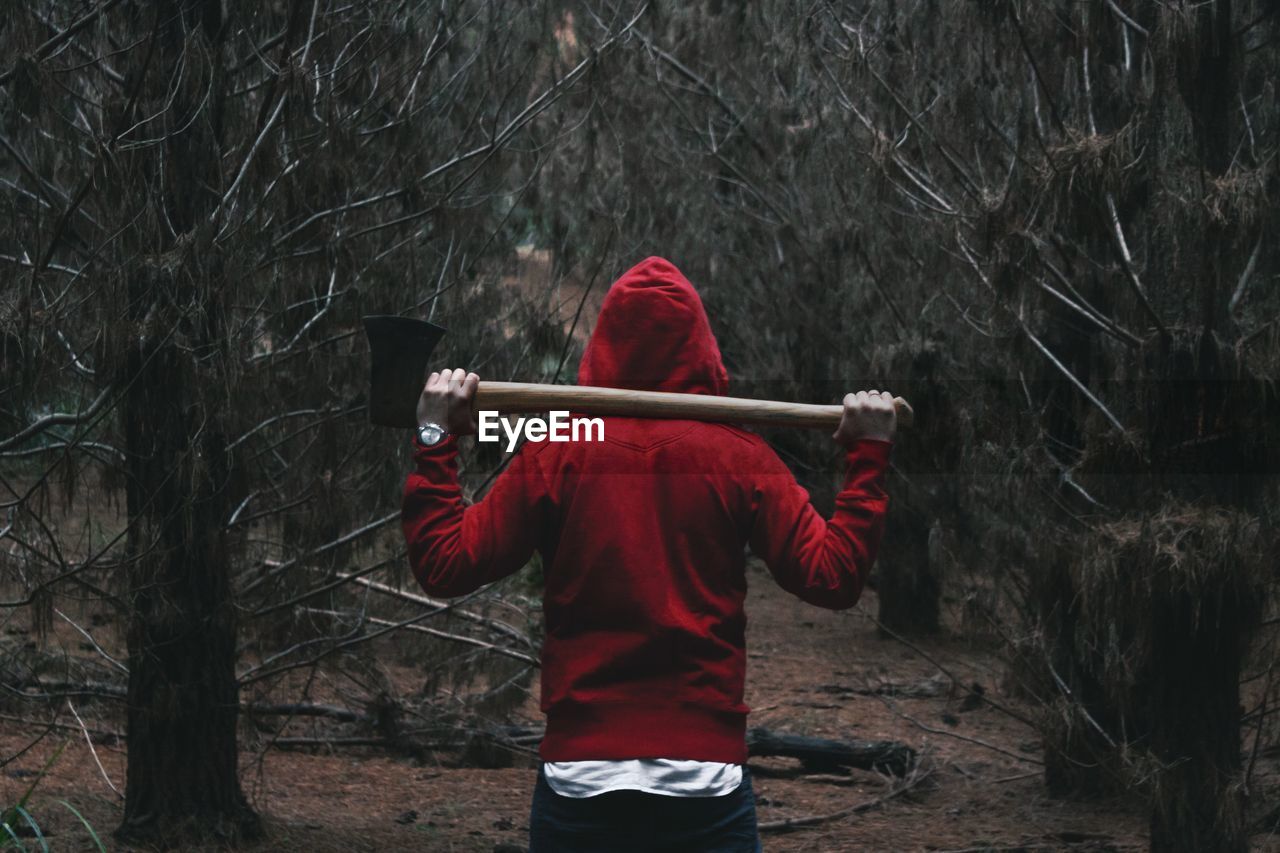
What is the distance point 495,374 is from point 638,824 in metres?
3.67

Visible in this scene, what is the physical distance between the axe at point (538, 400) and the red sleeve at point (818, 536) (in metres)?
0.25

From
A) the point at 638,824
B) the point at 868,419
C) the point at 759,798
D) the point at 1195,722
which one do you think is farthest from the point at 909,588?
the point at 638,824

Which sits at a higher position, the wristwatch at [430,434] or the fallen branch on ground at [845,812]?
the wristwatch at [430,434]

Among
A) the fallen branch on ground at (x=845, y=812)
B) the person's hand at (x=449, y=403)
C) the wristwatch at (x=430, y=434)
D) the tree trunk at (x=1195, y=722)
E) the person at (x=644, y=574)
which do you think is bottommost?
the fallen branch on ground at (x=845, y=812)

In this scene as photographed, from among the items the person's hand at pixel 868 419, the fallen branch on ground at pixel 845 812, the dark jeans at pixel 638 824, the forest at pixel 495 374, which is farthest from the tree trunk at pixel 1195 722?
the dark jeans at pixel 638 824

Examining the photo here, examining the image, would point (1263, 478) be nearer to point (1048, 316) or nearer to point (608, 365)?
point (1048, 316)

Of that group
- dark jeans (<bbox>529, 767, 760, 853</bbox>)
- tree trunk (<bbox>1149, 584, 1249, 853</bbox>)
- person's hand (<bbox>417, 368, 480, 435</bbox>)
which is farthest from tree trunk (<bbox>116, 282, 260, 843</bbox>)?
tree trunk (<bbox>1149, 584, 1249, 853</bbox>)

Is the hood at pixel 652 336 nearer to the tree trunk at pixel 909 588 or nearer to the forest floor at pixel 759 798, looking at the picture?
the forest floor at pixel 759 798

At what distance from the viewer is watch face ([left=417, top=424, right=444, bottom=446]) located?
2.85 metres

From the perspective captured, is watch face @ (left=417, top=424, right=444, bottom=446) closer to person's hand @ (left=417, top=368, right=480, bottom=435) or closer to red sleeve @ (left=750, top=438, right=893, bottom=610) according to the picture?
person's hand @ (left=417, top=368, right=480, bottom=435)

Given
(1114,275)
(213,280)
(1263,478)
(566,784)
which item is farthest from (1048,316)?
(566,784)

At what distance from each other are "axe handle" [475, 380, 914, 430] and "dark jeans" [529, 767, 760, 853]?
758 millimetres

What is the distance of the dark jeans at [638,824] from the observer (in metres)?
2.69

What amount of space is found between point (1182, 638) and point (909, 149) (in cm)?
273
